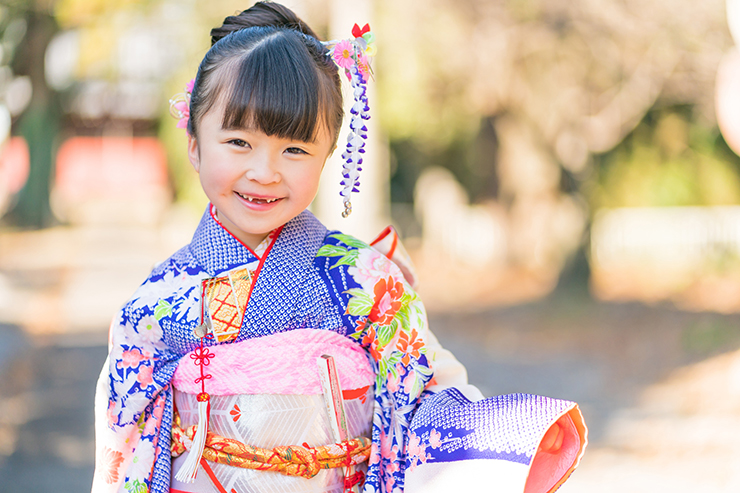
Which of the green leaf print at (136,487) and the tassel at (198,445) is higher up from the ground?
the tassel at (198,445)

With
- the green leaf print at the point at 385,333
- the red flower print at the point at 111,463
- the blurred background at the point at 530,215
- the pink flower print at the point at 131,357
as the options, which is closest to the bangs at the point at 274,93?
the green leaf print at the point at 385,333

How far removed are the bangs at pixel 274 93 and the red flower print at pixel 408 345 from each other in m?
0.50

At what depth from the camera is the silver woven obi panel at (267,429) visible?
1690 mm

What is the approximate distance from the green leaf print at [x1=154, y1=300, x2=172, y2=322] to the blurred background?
2.57 meters

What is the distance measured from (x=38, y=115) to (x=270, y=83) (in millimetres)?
12354

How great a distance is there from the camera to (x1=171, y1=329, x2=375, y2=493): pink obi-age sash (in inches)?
66.4

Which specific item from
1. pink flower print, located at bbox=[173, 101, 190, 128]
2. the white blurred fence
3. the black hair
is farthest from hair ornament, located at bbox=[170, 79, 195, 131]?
the white blurred fence

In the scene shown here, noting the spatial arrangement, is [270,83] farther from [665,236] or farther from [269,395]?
[665,236]

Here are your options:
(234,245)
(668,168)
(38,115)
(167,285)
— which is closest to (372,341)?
(234,245)

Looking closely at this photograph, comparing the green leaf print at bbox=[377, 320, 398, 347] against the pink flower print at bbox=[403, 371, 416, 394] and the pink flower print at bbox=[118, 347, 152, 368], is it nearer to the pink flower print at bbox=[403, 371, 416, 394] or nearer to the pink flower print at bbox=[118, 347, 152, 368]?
the pink flower print at bbox=[403, 371, 416, 394]

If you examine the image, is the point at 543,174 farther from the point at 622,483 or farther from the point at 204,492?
the point at 204,492

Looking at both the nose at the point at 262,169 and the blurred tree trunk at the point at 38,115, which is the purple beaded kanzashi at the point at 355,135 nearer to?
the nose at the point at 262,169

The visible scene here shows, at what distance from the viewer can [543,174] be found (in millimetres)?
11125

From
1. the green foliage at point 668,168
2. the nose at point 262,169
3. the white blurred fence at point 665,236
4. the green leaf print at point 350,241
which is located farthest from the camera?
the green foliage at point 668,168
